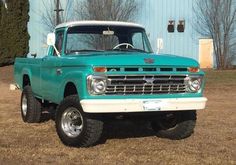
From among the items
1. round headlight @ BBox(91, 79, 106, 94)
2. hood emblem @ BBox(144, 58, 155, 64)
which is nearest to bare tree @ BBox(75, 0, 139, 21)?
hood emblem @ BBox(144, 58, 155, 64)

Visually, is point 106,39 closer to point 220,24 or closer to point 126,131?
point 126,131

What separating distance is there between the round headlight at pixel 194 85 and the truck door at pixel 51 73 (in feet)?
7.08

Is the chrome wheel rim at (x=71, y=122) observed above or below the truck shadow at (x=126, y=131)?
above

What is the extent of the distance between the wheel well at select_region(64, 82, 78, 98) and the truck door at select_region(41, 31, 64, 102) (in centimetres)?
25

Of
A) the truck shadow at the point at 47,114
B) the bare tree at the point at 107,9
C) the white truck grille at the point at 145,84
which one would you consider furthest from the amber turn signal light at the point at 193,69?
the bare tree at the point at 107,9

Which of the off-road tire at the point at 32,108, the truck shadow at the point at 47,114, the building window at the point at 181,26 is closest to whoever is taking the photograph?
the off-road tire at the point at 32,108

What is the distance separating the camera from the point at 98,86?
802cm

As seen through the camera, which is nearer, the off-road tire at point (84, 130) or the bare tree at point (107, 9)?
the off-road tire at point (84, 130)

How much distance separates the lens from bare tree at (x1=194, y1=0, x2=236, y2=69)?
3111 centimetres

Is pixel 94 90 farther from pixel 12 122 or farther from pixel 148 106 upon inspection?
pixel 12 122

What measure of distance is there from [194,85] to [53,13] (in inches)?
896

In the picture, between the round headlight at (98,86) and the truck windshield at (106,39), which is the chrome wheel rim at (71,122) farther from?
the truck windshield at (106,39)

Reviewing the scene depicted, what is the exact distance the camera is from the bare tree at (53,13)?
30.1 m

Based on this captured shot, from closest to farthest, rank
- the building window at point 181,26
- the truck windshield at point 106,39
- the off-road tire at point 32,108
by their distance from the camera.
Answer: the truck windshield at point 106,39 < the off-road tire at point 32,108 < the building window at point 181,26
